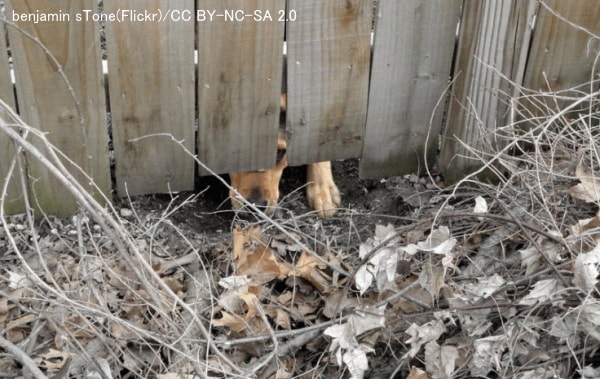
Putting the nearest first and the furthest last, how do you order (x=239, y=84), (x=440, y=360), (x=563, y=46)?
(x=440, y=360) < (x=239, y=84) < (x=563, y=46)

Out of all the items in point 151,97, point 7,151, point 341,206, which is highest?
point 151,97

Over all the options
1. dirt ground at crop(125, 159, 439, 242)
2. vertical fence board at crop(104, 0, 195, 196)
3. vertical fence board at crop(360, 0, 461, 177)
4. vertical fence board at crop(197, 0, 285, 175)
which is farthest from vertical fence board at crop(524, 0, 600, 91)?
vertical fence board at crop(104, 0, 195, 196)

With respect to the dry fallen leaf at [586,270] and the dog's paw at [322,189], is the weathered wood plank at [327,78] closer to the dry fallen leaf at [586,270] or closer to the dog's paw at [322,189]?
the dog's paw at [322,189]

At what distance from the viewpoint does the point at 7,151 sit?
11.1 ft

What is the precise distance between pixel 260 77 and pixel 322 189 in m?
0.66

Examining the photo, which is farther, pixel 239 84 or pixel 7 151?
pixel 239 84

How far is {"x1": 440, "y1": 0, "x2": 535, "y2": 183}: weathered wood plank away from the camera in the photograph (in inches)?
137

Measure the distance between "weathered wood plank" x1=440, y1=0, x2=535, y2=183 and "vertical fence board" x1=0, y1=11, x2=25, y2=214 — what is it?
1.63 metres

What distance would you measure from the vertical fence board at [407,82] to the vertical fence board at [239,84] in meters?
0.40

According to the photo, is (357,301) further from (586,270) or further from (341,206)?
(341,206)

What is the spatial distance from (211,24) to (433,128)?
1058 mm

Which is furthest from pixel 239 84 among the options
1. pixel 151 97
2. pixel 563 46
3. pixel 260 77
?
pixel 563 46

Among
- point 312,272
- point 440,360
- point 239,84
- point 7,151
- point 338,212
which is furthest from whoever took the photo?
point 338,212

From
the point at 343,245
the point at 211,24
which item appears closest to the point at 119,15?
the point at 211,24
